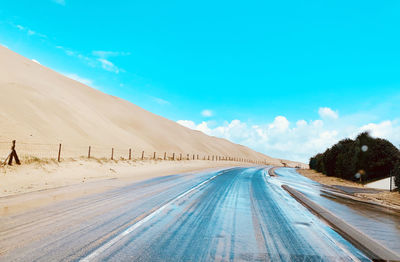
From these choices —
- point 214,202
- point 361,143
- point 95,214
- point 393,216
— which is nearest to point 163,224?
point 95,214

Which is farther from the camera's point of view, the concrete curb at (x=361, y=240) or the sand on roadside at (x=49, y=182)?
the sand on roadside at (x=49, y=182)

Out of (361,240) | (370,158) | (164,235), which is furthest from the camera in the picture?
(370,158)

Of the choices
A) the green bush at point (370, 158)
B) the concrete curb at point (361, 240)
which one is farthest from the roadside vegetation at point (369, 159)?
the concrete curb at point (361, 240)

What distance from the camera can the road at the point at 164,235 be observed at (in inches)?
160

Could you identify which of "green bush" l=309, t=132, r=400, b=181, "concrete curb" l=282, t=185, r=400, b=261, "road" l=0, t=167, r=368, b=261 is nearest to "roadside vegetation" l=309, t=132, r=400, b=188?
"green bush" l=309, t=132, r=400, b=181

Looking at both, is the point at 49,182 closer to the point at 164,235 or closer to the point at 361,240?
the point at 164,235

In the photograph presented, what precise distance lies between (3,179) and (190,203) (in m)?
10.5

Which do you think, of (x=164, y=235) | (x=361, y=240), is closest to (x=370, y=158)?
(x=361, y=240)

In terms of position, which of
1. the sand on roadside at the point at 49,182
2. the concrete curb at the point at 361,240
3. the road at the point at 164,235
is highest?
the concrete curb at the point at 361,240

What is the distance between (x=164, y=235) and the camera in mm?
5016

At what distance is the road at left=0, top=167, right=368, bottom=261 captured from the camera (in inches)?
160

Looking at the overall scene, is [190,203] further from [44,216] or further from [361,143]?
[361,143]

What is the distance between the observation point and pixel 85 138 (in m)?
48.1

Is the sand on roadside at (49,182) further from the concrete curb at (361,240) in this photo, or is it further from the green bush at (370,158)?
the green bush at (370,158)
